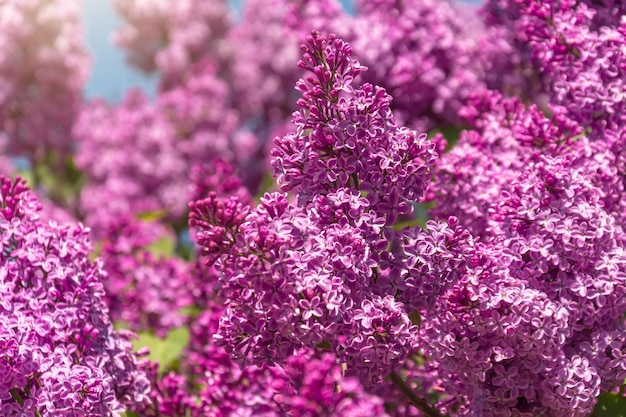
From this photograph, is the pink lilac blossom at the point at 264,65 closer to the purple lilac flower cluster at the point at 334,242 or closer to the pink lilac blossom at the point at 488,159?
the pink lilac blossom at the point at 488,159

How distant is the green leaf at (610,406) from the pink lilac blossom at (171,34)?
744cm

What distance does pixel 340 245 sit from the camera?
264 cm

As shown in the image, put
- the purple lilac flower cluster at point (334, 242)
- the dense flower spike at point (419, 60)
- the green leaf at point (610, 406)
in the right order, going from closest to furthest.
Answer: the purple lilac flower cluster at point (334, 242) < the green leaf at point (610, 406) < the dense flower spike at point (419, 60)

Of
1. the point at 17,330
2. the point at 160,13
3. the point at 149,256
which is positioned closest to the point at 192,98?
the point at 160,13

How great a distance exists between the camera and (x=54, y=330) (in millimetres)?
3074

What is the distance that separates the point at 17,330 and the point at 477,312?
159 cm

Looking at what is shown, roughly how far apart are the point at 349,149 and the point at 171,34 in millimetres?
7810

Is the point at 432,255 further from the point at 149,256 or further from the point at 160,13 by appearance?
the point at 160,13

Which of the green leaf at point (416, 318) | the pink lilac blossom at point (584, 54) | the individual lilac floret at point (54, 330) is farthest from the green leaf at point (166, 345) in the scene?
the pink lilac blossom at point (584, 54)

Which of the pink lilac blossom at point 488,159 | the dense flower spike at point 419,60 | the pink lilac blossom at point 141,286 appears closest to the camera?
the pink lilac blossom at point 488,159

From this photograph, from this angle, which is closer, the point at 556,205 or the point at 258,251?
the point at 258,251

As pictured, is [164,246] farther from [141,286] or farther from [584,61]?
[584,61]

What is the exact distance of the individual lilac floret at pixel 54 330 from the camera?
2.89m

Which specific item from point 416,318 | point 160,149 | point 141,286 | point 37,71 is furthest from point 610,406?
point 37,71
